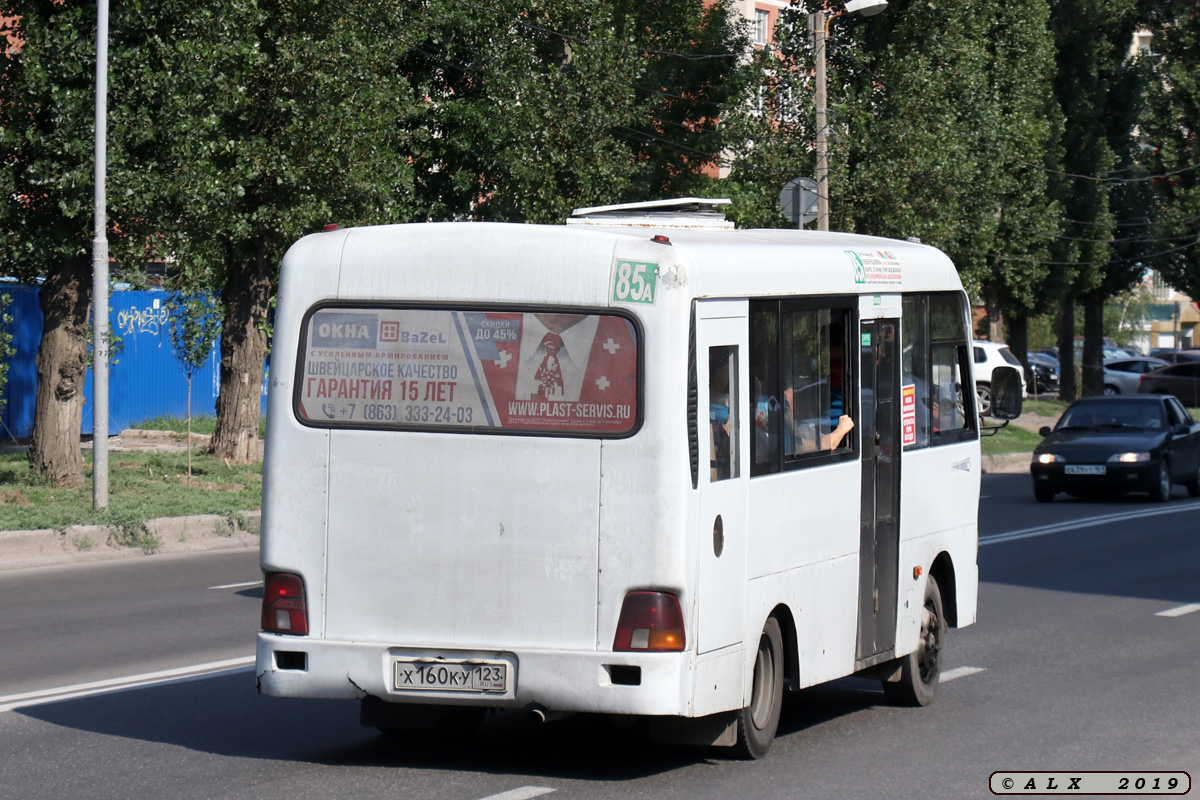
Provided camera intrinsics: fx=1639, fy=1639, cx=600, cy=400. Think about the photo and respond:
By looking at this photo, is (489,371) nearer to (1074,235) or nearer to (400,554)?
(400,554)

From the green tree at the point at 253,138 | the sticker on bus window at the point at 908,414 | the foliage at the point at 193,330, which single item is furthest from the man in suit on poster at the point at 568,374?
the foliage at the point at 193,330

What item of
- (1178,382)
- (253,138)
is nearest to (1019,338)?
(1178,382)

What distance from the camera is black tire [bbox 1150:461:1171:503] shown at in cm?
2338

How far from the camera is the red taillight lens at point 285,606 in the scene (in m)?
6.94

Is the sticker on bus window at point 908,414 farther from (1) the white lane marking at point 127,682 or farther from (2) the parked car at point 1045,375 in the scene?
(2) the parked car at point 1045,375

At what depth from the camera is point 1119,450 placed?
2325cm

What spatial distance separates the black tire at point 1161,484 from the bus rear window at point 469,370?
1842 centimetres

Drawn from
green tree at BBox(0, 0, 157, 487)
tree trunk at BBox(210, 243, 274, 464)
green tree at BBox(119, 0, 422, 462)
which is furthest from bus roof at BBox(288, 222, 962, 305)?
tree trunk at BBox(210, 243, 274, 464)

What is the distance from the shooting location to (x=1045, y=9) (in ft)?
130

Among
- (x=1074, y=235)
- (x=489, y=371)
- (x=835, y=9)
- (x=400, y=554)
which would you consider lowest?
(x=400, y=554)

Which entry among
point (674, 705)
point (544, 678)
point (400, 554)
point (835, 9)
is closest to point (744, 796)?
point (674, 705)

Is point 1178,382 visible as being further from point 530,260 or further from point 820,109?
point 530,260

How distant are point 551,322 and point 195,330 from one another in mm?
15035

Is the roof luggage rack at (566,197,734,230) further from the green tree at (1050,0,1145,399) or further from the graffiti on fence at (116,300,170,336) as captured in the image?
the green tree at (1050,0,1145,399)
